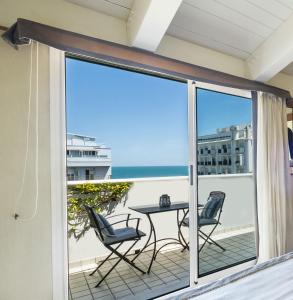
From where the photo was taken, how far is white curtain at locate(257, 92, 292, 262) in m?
2.71

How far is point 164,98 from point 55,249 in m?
→ 4.44

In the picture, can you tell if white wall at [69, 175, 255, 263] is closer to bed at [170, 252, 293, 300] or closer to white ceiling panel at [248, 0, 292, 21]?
bed at [170, 252, 293, 300]

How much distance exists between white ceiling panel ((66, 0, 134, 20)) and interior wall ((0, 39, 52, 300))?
1.59 ft

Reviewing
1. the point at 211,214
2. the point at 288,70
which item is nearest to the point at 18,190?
the point at 211,214

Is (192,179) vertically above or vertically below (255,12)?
below

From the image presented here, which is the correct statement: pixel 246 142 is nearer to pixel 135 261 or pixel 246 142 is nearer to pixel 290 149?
pixel 290 149

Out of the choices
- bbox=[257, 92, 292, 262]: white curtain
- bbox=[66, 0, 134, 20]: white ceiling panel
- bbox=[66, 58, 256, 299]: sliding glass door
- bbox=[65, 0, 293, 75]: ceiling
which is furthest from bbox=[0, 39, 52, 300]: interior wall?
bbox=[257, 92, 292, 262]: white curtain

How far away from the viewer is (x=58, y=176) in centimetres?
168

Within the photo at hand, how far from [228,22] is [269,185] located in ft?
5.76

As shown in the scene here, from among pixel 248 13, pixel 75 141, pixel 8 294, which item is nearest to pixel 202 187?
pixel 248 13

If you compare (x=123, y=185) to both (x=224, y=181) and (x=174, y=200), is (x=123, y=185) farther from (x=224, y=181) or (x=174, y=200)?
(x=224, y=181)

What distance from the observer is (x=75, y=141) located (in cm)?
379

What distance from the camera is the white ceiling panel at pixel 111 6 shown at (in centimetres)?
176

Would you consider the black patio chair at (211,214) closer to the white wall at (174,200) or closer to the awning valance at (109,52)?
the white wall at (174,200)
